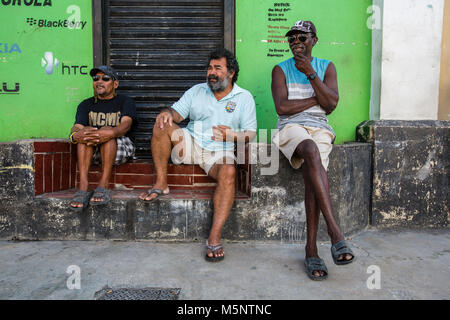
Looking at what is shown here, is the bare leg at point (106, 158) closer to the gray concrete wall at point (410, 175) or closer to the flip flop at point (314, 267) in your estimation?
the flip flop at point (314, 267)

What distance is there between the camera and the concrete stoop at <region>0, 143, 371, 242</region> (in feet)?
9.76

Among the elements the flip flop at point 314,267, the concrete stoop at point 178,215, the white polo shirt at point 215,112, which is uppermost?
the white polo shirt at point 215,112

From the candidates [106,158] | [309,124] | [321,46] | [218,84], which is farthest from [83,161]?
[321,46]

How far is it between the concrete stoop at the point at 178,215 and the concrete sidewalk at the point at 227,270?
0.35ft

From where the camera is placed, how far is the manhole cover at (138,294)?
1.95 m

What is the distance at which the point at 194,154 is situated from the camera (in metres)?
3.19

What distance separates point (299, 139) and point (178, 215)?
1.31m

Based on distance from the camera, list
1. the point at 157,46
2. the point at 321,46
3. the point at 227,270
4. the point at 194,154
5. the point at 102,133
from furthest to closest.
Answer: the point at 157,46 < the point at 321,46 < the point at 194,154 < the point at 102,133 < the point at 227,270

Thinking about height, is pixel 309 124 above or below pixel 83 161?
above

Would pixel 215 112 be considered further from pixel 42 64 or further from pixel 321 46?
pixel 42 64

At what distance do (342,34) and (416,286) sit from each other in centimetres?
288

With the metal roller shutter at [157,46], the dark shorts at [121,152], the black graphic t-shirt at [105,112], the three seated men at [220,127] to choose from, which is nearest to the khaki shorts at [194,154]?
the three seated men at [220,127]

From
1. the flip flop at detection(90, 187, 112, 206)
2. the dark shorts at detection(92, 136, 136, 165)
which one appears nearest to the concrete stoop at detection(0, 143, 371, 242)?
the flip flop at detection(90, 187, 112, 206)
